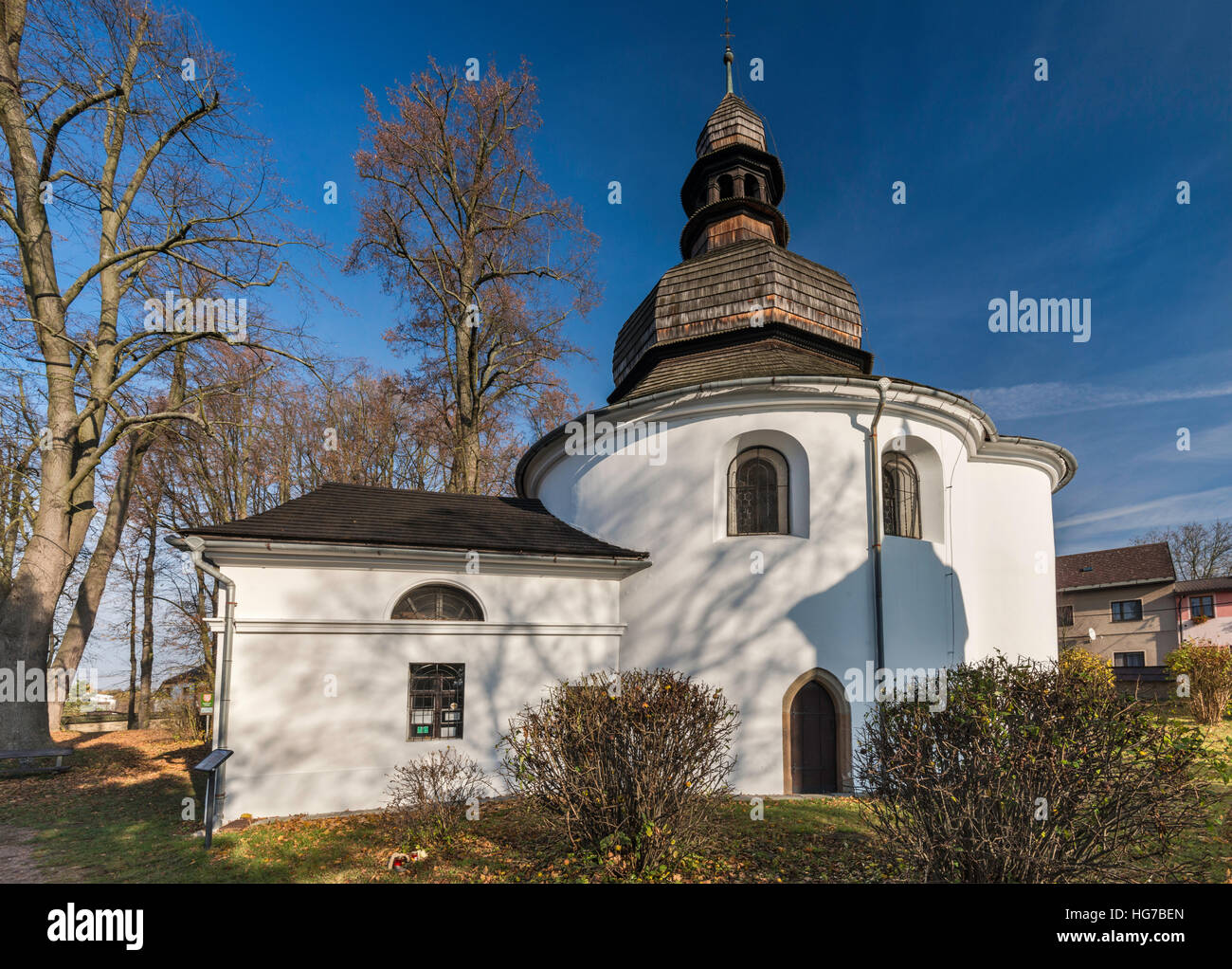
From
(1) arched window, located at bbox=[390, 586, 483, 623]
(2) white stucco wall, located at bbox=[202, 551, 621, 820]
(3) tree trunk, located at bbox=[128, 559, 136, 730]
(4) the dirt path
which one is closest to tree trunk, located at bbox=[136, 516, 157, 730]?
(3) tree trunk, located at bbox=[128, 559, 136, 730]

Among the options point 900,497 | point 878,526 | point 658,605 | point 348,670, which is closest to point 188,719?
point 348,670

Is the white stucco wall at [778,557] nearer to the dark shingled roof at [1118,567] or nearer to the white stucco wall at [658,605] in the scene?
the white stucco wall at [658,605]

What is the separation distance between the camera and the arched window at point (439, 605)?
9.62m

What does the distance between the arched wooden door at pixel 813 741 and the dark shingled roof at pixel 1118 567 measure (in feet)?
102

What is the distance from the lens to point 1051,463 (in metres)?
14.2

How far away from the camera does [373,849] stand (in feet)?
22.5

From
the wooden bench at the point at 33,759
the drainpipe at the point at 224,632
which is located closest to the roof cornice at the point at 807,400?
the drainpipe at the point at 224,632

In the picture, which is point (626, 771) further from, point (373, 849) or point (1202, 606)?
point (1202, 606)

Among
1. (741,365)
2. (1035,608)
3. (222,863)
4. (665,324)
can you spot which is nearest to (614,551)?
(741,365)

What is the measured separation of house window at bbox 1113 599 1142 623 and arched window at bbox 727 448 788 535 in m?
32.0

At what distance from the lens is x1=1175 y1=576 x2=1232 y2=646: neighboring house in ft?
94.6

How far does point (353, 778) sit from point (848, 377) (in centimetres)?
963

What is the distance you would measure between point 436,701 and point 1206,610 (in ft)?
120
